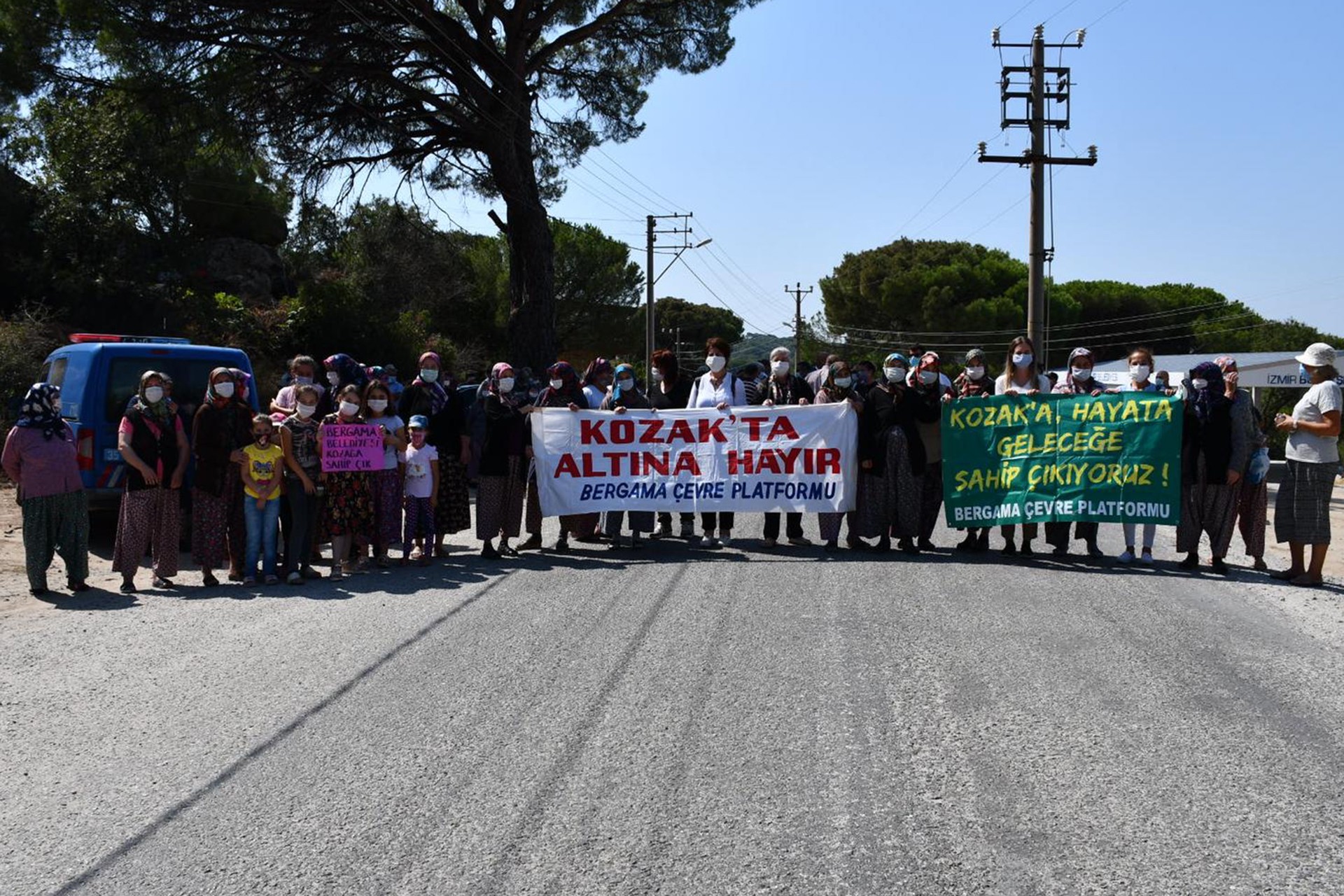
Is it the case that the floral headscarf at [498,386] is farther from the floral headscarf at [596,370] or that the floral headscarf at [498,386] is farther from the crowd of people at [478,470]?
the floral headscarf at [596,370]

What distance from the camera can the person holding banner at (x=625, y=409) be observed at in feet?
39.0

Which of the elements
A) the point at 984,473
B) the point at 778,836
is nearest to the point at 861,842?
the point at 778,836

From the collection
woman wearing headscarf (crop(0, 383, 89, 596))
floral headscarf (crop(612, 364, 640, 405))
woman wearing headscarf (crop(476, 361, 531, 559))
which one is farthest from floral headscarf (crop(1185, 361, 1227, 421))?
woman wearing headscarf (crop(0, 383, 89, 596))

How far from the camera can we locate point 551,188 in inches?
1144

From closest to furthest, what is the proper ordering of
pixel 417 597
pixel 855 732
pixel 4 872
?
pixel 4 872 → pixel 855 732 → pixel 417 597

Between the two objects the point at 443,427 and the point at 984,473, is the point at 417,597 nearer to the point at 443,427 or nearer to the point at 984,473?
the point at 443,427

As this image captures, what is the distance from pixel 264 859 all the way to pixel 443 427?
7.66 metres

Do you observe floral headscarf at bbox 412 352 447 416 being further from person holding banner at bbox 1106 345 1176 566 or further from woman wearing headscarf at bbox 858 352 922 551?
person holding banner at bbox 1106 345 1176 566

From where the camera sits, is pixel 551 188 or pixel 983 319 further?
pixel 983 319

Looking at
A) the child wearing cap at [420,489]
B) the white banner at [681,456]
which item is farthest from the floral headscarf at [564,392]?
the child wearing cap at [420,489]

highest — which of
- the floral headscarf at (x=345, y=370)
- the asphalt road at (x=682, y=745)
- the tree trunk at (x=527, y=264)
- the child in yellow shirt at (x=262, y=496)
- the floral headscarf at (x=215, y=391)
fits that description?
the tree trunk at (x=527, y=264)

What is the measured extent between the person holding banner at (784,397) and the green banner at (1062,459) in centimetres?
155

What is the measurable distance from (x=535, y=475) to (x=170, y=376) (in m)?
4.20

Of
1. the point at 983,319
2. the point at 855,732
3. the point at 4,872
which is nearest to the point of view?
the point at 4,872
